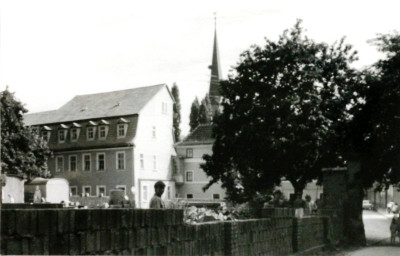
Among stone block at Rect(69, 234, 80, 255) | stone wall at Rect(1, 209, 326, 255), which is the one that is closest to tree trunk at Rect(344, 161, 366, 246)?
stone wall at Rect(1, 209, 326, 255)

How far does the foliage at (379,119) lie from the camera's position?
22.5 m

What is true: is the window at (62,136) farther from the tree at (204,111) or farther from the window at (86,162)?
the tree at (204,111)

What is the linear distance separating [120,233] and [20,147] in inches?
1985

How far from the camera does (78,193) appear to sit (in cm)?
6500

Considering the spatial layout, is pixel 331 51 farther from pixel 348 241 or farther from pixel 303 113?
pixel 348 241

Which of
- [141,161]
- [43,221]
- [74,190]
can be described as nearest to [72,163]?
[74,190]

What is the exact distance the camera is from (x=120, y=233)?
6.29 meters

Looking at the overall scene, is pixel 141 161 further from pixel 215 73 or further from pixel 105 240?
pixel 105 240

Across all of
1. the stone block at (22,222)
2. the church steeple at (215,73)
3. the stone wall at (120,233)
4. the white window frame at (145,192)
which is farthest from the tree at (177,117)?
the stone block at (22,222)

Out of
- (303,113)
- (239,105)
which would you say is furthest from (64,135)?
(303,113)

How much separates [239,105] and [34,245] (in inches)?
1441

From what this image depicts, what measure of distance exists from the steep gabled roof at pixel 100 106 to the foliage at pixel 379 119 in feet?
131

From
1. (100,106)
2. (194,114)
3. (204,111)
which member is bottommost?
(100,106)

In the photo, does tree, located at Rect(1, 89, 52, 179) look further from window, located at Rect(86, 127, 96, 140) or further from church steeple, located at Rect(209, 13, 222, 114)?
church steeple, located at Rect(209, 13, 222, 114)
